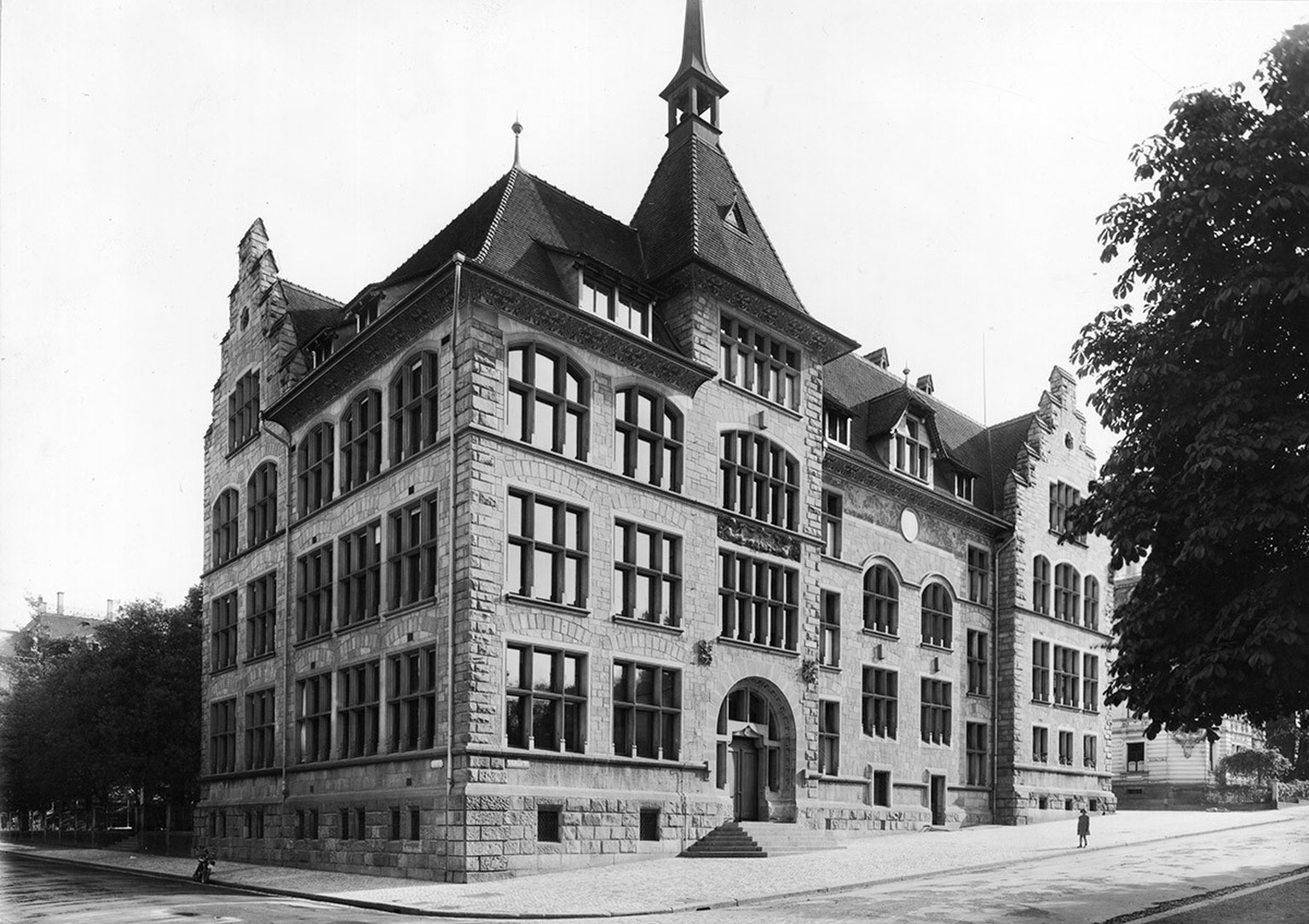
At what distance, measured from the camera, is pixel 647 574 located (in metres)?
31.0

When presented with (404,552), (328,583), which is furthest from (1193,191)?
(328,583)

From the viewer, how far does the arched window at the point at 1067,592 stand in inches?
1959

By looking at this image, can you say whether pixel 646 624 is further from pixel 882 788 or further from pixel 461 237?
pixel 882 788

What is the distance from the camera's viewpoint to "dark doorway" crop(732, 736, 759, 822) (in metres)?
33.4

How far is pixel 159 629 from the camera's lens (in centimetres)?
5000

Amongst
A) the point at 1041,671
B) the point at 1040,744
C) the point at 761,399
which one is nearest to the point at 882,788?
the point at 1040,744

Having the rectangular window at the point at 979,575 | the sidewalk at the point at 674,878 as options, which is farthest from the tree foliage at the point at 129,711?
the rectangular window at the point at 979,575

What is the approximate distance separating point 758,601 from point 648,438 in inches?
237

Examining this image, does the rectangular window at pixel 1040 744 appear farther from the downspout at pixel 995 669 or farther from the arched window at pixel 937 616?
the arched window at pixel 937 616

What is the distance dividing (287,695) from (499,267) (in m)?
14.9

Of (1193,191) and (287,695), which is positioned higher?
(1193,191)

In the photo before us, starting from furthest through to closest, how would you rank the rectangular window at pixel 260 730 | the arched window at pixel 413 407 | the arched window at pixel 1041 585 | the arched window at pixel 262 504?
the arched window at pixel 1041 585 < the arched window at pixel 262 504 < the rectangular window at pixel 260 730 < the arched window at pixel 413 407

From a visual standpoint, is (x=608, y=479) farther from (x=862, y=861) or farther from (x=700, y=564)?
(x=862, y=861)

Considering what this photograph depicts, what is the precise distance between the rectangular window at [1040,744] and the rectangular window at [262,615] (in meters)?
28.1
